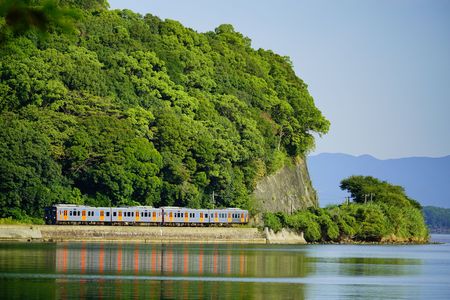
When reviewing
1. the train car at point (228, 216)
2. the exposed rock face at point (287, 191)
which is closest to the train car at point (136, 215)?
the train car at point (228, 216)

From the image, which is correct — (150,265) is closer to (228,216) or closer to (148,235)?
(148,235)

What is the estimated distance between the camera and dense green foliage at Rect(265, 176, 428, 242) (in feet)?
417

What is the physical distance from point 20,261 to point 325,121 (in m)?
94.5

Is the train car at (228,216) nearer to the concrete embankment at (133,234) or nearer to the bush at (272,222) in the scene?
the concrete embankment at (133,234)

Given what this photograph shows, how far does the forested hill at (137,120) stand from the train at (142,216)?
160 cm

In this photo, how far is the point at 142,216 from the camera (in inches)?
4373

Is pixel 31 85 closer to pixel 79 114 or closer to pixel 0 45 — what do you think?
pixel 79 114

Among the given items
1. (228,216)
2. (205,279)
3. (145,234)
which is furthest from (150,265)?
(228,216)

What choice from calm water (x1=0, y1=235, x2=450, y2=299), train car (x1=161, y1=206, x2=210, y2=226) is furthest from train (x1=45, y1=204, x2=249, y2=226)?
calm water (x1=0, y1=235, x2=450, y2=299)

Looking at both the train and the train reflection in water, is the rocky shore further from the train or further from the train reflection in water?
the train reflection in water

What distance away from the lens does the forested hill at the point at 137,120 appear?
354ft

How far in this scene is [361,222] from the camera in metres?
132

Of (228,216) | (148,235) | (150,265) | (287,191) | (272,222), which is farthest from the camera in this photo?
(287,191)

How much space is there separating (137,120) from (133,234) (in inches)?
492
